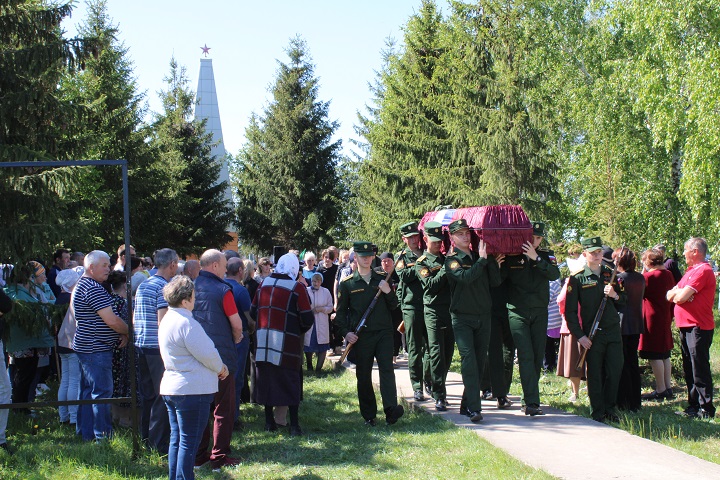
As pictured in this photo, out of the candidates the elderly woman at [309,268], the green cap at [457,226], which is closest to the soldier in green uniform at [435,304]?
the green cap at [457,226]

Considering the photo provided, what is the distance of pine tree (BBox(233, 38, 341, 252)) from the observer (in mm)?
37188

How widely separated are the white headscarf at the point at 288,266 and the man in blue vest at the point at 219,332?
1286 millimetres

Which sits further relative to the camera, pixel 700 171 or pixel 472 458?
pixel 700 171

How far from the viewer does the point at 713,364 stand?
11766mm

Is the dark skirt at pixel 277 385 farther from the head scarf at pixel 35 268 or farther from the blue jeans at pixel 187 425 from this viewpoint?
the head scarf at pixel 35 268

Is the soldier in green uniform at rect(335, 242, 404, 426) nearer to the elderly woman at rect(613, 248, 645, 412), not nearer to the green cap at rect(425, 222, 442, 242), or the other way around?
the green cap at rect(425, 222, 442, 242)

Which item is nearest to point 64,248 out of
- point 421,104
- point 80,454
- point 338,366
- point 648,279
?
point 338,366

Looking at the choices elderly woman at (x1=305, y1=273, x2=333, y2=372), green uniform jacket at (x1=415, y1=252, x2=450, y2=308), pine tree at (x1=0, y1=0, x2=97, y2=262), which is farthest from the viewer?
elderly woman at (x1=305, y1=273, x2=333, y2=372)

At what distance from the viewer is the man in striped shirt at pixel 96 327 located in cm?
688

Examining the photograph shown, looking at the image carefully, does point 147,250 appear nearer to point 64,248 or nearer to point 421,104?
point 421,104

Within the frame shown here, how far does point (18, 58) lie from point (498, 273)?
7444 millimetres

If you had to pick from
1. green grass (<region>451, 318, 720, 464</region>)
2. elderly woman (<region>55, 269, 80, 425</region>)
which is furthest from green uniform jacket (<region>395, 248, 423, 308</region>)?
elderly woman (<region>55, 269, 80, 425</region>)

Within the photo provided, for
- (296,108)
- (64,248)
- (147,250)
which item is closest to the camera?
(64,248)

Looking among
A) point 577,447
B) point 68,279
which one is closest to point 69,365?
point 68,279
